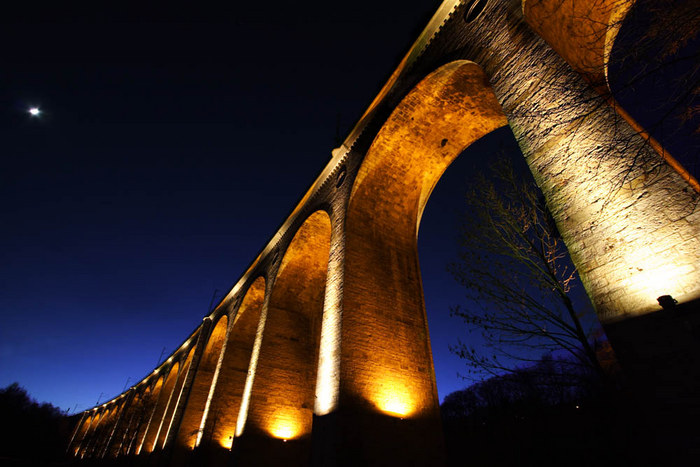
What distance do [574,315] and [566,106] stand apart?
263 cm

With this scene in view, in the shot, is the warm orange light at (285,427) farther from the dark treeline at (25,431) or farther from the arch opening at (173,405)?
the dark treeline at (25,431)

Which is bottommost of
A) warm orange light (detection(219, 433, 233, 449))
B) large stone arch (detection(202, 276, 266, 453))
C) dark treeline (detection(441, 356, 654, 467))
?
dark treeline (detection(441, 356, 654, 467))

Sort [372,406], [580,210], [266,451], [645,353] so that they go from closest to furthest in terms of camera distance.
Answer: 1. [645,353]
2. [580,210]
3. [372,406]
4. [266,451]

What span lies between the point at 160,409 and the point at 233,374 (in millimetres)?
13582

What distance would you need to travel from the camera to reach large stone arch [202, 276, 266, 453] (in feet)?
37.7

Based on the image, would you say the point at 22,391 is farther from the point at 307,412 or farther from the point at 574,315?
the point at 574,315

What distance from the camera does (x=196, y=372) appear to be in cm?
1582

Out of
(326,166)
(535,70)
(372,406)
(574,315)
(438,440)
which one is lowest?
(438,440)

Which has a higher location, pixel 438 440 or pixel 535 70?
pixel 535 70

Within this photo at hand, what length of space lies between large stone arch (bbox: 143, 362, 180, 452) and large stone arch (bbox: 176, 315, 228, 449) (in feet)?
17.1

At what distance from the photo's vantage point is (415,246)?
8812mm

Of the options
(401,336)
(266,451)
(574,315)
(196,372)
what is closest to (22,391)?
(196,372)

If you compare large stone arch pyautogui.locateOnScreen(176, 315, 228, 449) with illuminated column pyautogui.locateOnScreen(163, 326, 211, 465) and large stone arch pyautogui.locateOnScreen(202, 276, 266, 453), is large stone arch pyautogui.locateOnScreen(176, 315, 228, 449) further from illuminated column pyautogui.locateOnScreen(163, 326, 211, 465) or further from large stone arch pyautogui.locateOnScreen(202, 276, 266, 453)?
large stone arch pyautogui.locateOnScreen(202, 276, 266, 453)

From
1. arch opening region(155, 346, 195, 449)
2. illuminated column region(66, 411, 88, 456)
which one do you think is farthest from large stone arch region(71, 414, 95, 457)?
arch opening region(155, 346, 195, 449)
